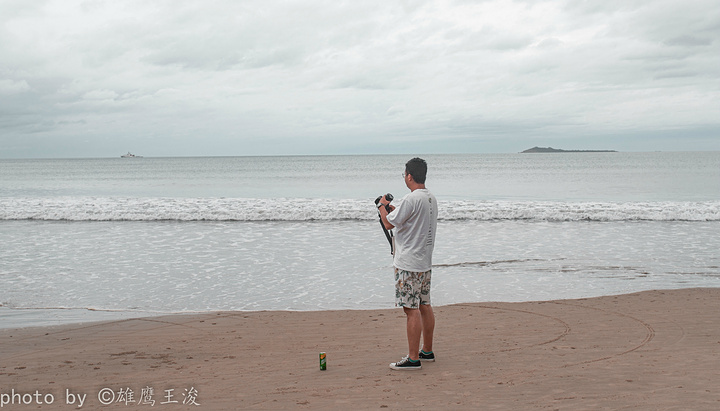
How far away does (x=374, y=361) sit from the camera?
17.4 ft

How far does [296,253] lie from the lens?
1249 centimetres

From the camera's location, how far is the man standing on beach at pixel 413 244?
15.5 ft

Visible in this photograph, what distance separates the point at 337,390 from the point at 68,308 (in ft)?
17.1

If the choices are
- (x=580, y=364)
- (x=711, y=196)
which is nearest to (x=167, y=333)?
(x=580, y=364)

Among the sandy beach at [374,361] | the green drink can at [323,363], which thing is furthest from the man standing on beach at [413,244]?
the green drink can at [323,363]

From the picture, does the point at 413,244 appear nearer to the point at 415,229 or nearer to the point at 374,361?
the point at 415,229

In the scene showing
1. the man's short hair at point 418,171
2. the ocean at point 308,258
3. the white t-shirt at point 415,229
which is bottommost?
the ocean at point 308,258

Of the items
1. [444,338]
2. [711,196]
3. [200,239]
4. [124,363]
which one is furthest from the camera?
[711,196]

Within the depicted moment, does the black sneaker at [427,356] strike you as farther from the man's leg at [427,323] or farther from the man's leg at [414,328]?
the man's leg at [414,328]

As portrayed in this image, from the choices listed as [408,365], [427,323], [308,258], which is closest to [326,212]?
[308,258]

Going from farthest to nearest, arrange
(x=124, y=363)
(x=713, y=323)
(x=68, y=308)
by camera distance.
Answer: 1. (x=68, y=308)
2. (x=713, y=323)
3. (x=124, y=363)

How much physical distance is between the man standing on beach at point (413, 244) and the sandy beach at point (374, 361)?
51cm

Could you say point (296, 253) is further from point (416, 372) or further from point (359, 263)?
point (416, 372)

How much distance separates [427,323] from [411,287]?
48 centimetres
